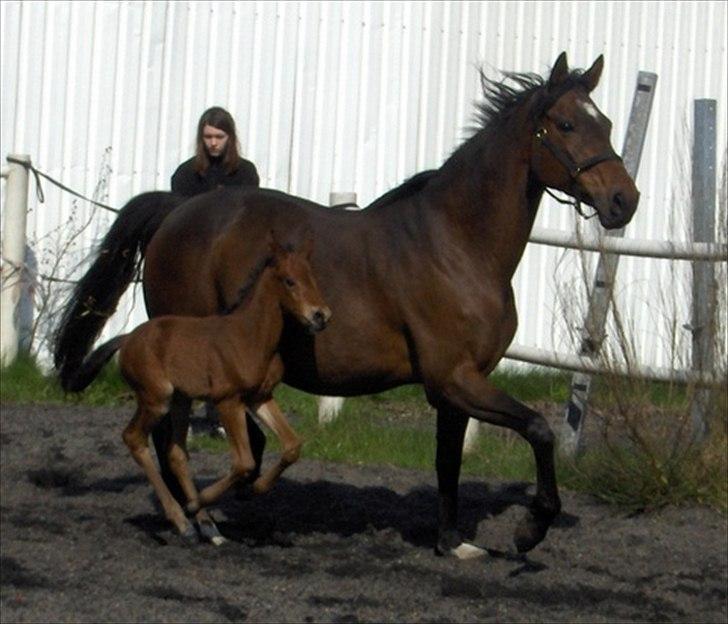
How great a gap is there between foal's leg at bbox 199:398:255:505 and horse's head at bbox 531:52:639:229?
53.2 inches

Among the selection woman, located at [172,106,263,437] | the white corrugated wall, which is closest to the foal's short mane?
woman, located at [172,106,263,437]

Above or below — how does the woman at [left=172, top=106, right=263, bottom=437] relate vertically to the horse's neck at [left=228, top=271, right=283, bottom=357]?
above

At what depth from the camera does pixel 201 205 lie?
273 inches

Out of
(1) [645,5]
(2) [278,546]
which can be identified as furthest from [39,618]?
(1) [645,5]

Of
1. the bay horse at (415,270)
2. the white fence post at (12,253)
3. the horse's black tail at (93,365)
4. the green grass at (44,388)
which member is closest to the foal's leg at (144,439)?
the horse's black tail at (93,365)

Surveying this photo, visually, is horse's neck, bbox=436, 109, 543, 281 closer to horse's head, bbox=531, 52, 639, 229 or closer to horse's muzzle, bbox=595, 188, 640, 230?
horse's head, bbox=531, 52, 639, 229

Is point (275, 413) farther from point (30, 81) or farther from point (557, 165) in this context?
point (30, 81)

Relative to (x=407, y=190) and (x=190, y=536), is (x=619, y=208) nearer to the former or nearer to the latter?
(x=407, y=190)

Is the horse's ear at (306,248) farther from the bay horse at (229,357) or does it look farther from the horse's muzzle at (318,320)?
the horse's muzzle at (318,320)

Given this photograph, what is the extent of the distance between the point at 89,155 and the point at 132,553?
181 inches

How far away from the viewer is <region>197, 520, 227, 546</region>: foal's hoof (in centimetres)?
736

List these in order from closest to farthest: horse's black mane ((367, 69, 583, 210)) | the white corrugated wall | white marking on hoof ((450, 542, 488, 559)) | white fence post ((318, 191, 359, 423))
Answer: horse's black mane ((367, 69, 583, 210)) < white marking on hoof ((450, 542, 488, 559)) < white fence post ((318, 191, 359, 423)) < the white corrugated wall

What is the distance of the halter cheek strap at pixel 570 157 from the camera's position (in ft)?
19.7

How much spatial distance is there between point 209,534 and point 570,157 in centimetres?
231
